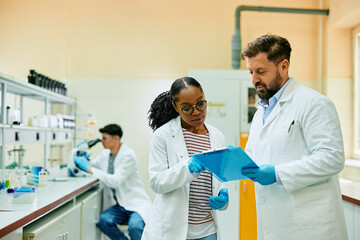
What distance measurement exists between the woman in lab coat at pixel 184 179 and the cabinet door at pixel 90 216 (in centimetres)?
141

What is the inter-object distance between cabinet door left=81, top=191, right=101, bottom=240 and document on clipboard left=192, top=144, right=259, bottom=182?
1.76 m

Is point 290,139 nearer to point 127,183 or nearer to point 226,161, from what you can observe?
point 226,161

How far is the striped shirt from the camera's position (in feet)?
5.17

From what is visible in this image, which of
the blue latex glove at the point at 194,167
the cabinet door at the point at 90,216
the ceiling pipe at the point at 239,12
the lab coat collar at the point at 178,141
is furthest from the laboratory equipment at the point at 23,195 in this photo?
the ceiling pipe at the point at 239,12

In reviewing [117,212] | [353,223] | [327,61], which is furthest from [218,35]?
[353,223]

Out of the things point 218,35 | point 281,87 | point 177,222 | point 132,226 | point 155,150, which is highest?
point 218,35

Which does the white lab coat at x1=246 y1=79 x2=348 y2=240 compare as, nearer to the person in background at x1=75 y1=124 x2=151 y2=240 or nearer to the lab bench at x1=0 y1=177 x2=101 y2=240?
the lab bench at x1=0 y1=177 x2=101 y2=240

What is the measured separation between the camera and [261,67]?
151 centimetres

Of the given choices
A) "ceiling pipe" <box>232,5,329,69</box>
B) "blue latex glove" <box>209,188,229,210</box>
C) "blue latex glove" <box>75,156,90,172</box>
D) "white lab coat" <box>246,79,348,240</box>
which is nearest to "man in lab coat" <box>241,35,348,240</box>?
"white lab coat" <box>246,79,348,240</box>

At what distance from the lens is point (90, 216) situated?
3.06 metres

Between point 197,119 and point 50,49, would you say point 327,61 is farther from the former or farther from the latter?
point 50,49

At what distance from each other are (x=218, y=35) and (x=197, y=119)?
2.97 metres

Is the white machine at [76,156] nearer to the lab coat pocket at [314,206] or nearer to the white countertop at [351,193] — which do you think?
the white countertop at [351,193]

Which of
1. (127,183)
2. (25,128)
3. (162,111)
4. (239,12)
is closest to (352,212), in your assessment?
(162,111)
